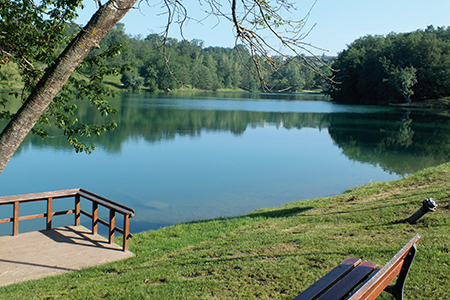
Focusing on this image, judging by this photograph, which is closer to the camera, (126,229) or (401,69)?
(126,229)

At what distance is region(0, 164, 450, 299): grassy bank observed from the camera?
454 cm

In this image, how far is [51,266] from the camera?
6.43 m

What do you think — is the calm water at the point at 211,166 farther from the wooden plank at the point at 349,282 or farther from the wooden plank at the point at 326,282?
the wooden plank at the point at 349,282

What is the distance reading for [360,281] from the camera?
345 cm

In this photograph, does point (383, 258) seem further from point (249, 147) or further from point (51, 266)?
point (249, 147)

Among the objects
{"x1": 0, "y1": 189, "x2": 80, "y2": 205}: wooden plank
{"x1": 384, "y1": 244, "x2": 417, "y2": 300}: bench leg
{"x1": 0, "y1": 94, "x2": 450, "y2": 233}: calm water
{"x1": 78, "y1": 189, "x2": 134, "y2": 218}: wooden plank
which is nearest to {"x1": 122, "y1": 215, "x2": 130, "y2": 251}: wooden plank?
{"x1": 78, "y1": 189, "x2": 134, "y2": 218}: wooden plank

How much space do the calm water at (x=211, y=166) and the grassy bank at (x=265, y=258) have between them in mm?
3489

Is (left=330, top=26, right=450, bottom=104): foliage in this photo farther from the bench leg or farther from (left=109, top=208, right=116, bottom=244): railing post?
the bench leg

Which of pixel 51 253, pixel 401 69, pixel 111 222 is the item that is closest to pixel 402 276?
pixel 111 222

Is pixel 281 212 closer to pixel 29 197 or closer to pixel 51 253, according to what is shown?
pixel 51 253

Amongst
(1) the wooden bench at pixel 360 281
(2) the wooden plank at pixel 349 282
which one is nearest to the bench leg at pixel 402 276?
(1) the wooden bench at pixel 360 281

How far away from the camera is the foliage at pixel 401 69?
2717 inches

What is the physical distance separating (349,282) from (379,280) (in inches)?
17.2

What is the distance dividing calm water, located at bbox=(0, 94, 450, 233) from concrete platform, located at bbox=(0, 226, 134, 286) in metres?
2.55
